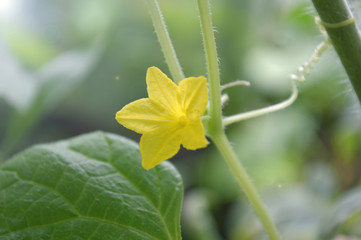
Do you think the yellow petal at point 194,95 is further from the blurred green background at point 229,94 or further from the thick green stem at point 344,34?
the blurred green background at point 229,94

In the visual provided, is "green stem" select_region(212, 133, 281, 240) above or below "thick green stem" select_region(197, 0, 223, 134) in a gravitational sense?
below

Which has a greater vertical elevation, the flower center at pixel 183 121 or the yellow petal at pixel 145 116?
the yellow petal at pixel 145 116

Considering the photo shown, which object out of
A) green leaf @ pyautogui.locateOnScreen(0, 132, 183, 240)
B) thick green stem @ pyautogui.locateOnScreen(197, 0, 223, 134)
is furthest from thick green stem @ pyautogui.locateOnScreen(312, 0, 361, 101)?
green leaf @ pyautogui.locateOnScreen(0, 132, 183, 240)

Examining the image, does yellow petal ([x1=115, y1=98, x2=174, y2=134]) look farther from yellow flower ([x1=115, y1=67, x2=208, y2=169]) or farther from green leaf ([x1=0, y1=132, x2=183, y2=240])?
green leaf ([x1=0, y1=132, x2=183, y2=240])

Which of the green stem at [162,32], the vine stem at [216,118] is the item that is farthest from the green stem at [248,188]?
the green stem at [162,32]

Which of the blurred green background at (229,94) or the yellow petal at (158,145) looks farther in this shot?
the blurred green background at (229,94)

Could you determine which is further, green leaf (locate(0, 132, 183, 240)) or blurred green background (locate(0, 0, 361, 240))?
blurred green background (locate(0, 0, 361, 240))

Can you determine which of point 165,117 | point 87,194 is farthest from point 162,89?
point 87,194
